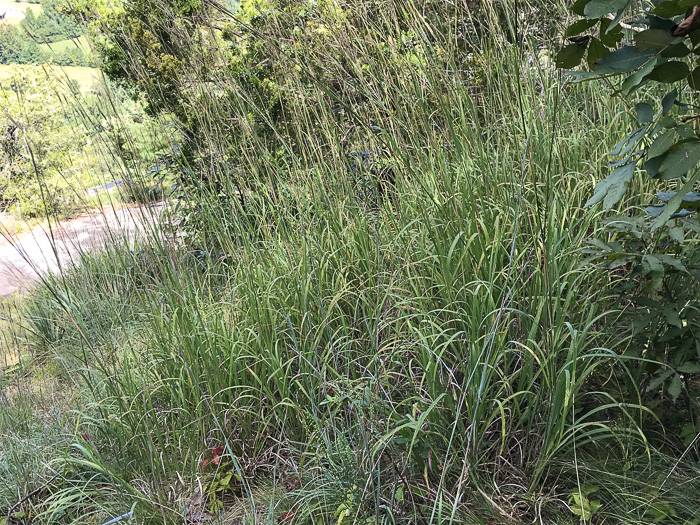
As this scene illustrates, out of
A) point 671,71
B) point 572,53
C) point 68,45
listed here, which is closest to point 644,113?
point 671,71

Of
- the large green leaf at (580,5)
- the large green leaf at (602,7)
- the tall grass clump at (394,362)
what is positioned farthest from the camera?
the tall grass clump at (394,362)

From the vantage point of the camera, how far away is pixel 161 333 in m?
2.24

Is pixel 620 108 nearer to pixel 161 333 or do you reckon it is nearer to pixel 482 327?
pixel 482 327

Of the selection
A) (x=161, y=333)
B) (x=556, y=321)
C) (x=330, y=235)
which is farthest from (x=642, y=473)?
(x=161, y=333)

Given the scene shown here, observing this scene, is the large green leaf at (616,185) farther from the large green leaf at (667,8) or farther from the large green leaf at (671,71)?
the large green leaf at (667,8)

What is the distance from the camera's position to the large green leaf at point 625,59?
1.19 meters

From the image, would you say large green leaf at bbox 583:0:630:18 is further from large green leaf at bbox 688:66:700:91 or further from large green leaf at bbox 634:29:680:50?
large green leaf at bbox 688:66:700:91

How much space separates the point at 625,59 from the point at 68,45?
2.38m

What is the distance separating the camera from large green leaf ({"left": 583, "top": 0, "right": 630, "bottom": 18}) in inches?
42.4

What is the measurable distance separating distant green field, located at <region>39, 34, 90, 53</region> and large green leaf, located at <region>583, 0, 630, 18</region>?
2017mm

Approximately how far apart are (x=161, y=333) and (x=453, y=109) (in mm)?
1829

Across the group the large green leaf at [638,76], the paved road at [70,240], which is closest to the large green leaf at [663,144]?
the large green leaf at [638,76]

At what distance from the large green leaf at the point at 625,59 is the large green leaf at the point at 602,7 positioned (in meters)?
0.14

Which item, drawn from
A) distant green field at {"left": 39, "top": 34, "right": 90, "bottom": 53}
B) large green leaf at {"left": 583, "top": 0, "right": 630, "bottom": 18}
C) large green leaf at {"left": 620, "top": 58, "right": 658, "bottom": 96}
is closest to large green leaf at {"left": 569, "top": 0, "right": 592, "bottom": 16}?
large green leaf at {"left": 583, "top": 0, "right": 630, "bottom": 18}
